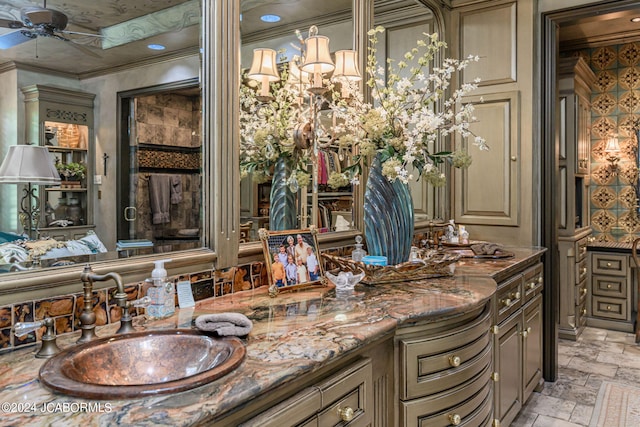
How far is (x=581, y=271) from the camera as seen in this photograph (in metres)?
4.61

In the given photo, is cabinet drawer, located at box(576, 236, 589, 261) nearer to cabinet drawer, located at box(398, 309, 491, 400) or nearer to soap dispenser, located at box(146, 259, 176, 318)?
cabinet drawer, located at box(398, 309, 491, 400)

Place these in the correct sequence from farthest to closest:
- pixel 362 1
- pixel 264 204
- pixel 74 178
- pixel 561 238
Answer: pixel 561 238
pixel 362 1
pixel 264 204
pixel 74 178

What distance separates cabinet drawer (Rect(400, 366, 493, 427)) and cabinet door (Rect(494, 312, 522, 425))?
0.48 m

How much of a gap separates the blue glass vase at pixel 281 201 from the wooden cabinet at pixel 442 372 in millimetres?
790

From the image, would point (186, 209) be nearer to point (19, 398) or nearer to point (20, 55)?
point (20, 55)

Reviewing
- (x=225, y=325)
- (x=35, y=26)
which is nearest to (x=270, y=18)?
(x=35, y=26)

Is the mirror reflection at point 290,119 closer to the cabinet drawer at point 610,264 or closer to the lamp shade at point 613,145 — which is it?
the cabinet drawer at point 610,264

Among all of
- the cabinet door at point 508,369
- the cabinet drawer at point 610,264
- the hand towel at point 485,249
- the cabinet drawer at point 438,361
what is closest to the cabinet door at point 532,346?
the cabinet door at point 508,369

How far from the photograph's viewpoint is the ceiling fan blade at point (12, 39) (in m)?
1.20

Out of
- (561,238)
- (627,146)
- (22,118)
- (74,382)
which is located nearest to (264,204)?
(22,118)

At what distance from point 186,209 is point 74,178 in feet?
1.36

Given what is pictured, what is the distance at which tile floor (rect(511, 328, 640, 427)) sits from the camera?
9.35 ft

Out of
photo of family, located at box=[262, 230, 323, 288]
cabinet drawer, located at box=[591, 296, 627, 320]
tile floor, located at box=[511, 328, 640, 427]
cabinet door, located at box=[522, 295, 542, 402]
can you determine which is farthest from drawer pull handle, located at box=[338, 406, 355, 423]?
cabinet drawer, located at box=[591, 296, 627, 320]

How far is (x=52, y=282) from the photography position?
1251 mm
